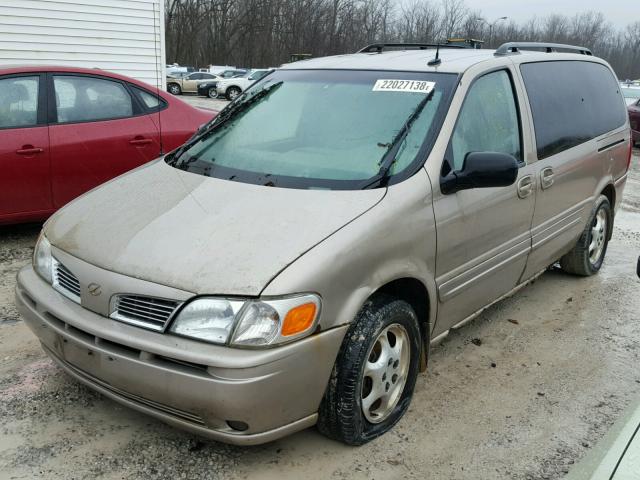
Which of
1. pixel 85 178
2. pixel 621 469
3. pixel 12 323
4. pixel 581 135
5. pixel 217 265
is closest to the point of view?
pixel 621 469

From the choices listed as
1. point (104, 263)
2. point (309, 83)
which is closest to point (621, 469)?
point (104, 263)

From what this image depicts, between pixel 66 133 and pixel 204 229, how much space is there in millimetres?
3248

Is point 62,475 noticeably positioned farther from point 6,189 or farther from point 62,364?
point 6,189

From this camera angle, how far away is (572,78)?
4656mm

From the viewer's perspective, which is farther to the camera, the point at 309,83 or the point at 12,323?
the point at 12,323

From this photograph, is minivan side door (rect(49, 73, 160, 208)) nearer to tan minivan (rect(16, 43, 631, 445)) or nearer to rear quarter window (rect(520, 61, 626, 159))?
tan minivan (rect(16, 43, 631, 445))

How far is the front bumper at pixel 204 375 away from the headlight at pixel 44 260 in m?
0.29

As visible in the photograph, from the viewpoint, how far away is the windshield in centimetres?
309

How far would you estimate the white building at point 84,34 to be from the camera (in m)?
11.4

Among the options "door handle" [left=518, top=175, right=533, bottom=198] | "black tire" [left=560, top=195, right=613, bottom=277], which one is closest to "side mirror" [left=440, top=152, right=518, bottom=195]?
"door handle" [left=518, top=175, right=533, bottom=198]

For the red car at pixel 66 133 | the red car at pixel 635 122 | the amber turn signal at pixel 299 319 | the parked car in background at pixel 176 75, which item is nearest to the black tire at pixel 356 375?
the amber turn signal at pixel 299 319

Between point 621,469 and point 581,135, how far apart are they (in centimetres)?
342

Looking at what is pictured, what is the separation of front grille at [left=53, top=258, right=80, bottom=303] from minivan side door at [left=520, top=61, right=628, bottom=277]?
107 inches

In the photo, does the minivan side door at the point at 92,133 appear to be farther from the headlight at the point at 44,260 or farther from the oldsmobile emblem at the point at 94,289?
the oldsmobile emblem at the point at 94,289
